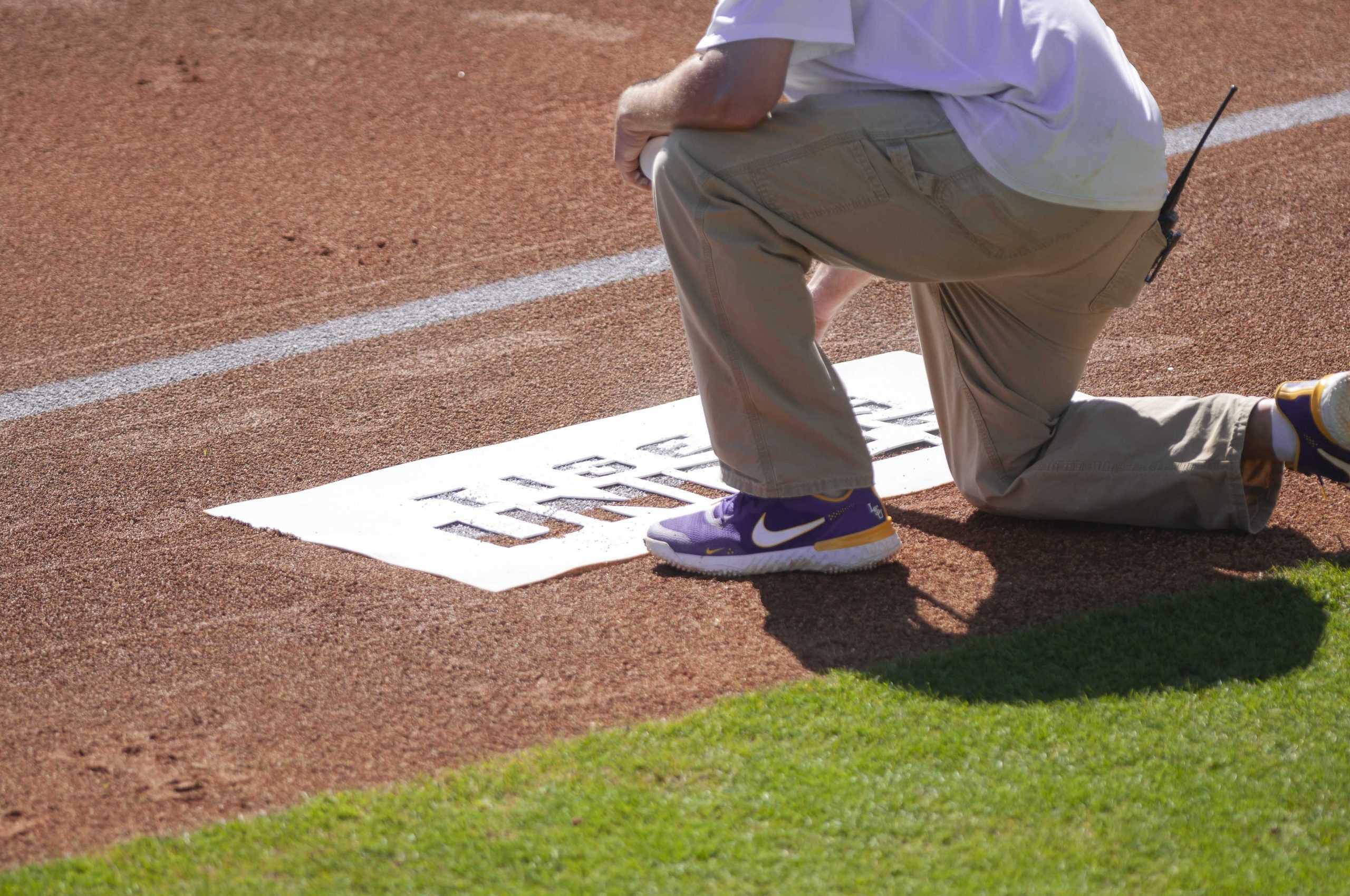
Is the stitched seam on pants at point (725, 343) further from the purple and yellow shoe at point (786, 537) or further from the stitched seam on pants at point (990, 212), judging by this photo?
the stitched seam on pants at point (990, 212)

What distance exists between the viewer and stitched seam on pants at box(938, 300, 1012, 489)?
3.01 m

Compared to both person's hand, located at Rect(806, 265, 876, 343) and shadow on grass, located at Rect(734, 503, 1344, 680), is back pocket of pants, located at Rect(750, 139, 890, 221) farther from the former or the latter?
shadow on grass, located at Rect(734, 503, 1344, 680)

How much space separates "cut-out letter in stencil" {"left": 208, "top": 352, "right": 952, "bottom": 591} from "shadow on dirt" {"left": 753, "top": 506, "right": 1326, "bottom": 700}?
1.35 feet

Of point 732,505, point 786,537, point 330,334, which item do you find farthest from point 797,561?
point 330,334

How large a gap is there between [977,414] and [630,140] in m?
0.89

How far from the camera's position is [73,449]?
3.77 meters

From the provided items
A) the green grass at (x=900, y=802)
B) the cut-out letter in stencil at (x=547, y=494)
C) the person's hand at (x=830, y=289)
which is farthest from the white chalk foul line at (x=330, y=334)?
the green grass at (x=900, y=802)

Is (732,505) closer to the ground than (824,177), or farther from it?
closer to the ground

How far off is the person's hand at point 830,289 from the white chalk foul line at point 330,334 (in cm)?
123

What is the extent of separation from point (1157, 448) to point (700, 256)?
3.27ft

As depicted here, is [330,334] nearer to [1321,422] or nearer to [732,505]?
[732,505]

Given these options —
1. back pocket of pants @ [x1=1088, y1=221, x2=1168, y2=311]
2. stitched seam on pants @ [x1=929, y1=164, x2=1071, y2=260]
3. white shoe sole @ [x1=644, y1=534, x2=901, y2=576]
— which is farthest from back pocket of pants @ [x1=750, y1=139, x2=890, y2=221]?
white shoe sole @ [x1=644, y1=534, x2=901, y2=576]

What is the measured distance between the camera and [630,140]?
9.46ft

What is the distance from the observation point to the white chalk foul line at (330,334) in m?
4.16
